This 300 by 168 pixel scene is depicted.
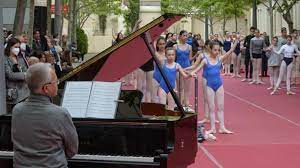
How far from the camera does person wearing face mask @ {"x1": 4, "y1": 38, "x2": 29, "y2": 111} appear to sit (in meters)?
10.3

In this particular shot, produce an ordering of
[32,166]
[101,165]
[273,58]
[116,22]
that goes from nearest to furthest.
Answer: [32,166] → [101,165] → [273,58] → [116,22]

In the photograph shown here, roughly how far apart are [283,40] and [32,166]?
19.1m

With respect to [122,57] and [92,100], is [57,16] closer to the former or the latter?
[122,57]

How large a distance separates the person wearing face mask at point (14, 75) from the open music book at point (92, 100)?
318 cm

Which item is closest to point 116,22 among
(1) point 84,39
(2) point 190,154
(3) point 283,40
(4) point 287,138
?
(1) point 84,39

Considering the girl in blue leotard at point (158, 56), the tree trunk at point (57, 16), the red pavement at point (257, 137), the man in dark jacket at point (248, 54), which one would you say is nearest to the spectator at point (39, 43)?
the red pavement at point (257, 137)

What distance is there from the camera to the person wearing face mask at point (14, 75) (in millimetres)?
10266

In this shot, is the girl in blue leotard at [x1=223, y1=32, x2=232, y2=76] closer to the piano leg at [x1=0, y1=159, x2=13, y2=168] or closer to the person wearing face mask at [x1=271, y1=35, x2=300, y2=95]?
the person wearing face mask at [x1=271, y1=35, x2=300, y2=95]

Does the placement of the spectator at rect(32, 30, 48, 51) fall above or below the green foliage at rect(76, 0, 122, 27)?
below

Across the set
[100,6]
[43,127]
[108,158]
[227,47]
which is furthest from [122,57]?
[100,6]

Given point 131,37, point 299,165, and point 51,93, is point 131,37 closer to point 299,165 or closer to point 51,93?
point 51,93

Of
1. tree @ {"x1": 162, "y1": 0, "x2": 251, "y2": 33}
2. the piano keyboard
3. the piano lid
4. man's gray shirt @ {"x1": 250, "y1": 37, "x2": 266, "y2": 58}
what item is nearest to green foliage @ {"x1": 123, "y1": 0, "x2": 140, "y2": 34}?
tree @ {"x1": 162, "y1": 0, "x2": 251, "y2": 33}

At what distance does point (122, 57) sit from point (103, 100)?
99 centimetres

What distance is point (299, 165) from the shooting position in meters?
9.98
